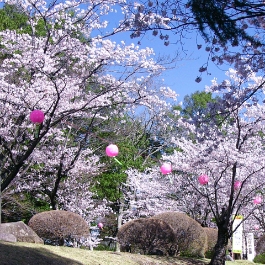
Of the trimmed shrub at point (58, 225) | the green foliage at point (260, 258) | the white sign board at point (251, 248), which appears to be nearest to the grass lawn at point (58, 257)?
the trimmed shrub at point (58, 225)

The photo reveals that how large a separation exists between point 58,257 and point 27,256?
2.85 ft

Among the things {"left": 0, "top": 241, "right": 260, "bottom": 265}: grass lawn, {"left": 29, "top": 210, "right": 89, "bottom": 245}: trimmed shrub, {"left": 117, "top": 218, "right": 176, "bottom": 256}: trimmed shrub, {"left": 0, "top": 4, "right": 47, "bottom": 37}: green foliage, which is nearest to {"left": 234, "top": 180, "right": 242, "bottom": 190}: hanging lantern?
{"left": 117, "top": 218, "right": 176, "bottom": 256}: trimmed shrub

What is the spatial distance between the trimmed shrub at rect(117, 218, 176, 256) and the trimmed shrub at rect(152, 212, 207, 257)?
0.92 feet

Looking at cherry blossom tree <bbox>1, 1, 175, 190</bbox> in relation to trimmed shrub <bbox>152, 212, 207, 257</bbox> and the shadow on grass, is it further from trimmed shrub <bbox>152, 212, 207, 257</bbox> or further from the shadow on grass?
trimmed shrub <bbox>152, 212, 207, 257</bbox>

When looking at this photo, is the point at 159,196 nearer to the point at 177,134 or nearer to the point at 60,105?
the point at 177,134

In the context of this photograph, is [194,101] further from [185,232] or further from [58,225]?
[58,225]

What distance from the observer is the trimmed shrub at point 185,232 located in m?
12.2

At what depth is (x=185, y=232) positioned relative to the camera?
12328mm

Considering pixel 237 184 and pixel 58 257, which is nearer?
pixel 58 257

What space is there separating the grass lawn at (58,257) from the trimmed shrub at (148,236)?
0.90m

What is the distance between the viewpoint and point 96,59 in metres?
8.74

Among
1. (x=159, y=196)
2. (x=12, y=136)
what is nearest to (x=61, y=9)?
(x=12, y=136)

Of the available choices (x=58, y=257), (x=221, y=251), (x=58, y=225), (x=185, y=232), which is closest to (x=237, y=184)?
(x=221, y=251)

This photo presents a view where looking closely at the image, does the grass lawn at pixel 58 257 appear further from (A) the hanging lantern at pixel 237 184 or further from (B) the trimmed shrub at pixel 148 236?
(A) the hanging lantern at pixel 237 184
